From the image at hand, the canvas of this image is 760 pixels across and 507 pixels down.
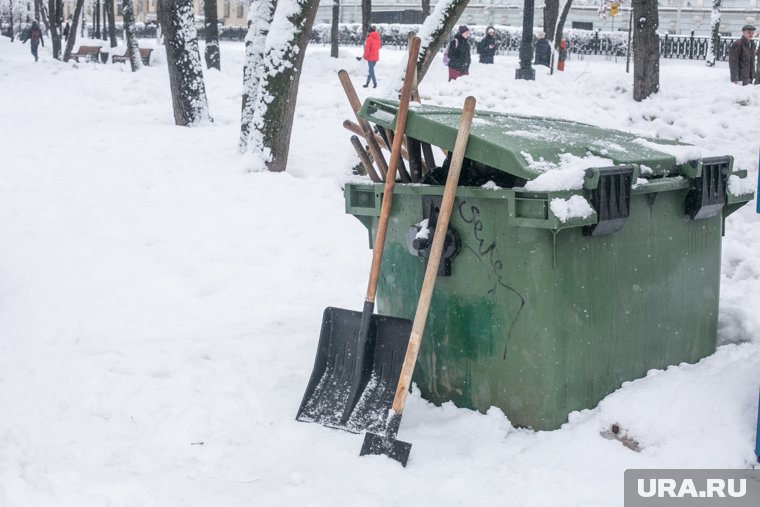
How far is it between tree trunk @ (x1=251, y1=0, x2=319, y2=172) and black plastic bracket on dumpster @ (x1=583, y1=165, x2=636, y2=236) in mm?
5478

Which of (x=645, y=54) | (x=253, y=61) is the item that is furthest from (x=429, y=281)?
(x=645, y=54)

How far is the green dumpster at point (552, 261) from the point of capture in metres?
3.81

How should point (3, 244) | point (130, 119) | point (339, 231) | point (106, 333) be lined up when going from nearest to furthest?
point (106, 333), point (3, 244), point (339, 231), point (130, 119)

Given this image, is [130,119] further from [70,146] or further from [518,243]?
[518,243]

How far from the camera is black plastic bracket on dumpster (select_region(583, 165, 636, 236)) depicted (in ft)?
12.4

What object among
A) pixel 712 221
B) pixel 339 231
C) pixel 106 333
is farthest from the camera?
pixel 339 231

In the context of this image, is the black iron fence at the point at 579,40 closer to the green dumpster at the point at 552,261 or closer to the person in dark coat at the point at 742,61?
the person in dark coat at the point at 742,61

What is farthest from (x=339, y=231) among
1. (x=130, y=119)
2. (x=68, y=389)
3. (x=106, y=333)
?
(x=130, y=119)

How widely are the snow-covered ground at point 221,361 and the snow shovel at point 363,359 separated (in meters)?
0.13

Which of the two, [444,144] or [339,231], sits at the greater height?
[444,144]

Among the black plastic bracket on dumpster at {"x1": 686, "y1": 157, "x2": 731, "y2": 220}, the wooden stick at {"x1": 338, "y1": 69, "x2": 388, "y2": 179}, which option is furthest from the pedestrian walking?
the black plastic bracket on dumpster at {"x1": 686, "y1": 157, "x2": 731, "y2": 220}

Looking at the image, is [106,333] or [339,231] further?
[339,231]

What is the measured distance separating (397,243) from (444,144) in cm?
68

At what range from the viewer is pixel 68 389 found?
4.46 meters
